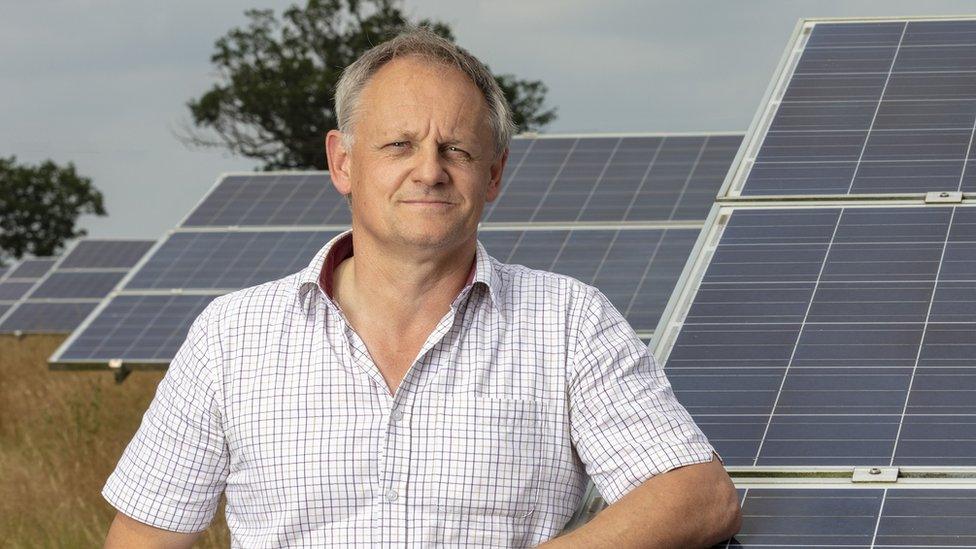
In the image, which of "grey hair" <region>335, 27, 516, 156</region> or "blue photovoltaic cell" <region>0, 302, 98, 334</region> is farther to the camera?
"blue photovoltaic cell" <region>0, 302, 98, 334</region>

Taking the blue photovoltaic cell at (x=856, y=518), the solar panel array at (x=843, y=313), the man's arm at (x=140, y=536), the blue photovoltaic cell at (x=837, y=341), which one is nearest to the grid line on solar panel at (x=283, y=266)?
the solar panel array at (x=843, y=313)

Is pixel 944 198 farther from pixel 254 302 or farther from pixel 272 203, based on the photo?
pixel 272 203

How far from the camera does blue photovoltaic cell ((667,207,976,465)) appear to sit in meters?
4.70

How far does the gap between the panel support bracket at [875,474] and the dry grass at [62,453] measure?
4.63 meters

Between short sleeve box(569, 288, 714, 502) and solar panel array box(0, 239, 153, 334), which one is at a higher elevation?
solar panel array box(0, 239, 153, 334)

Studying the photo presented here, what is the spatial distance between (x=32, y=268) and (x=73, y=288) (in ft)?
31.2

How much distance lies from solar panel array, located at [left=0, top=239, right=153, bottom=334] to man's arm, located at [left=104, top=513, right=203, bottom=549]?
23.2m

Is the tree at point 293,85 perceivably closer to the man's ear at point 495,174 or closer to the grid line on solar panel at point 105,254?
the grid line on solar panel at point 105,254

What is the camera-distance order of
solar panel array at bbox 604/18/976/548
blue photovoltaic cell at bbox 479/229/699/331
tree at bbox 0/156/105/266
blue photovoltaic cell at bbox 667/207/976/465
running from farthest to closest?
1. tree at bbox 0/156/105/266
2. blue photovoltaic cell at bbox 479/229/699/331
3. blue photovoltaic cell at bbox 667/207/976/465
4. solar panel array at bbox 604/18/976/548

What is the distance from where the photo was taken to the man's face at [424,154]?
407 centimetres

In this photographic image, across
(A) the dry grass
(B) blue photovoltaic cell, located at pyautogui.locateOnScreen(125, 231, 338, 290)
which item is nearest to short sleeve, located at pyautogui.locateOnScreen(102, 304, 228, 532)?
(A) the dry grass

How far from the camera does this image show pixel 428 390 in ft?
13.6

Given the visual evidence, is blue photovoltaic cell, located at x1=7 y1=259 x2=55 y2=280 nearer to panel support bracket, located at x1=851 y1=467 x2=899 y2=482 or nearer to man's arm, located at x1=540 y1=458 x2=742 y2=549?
panel support bracket, located at x1=851 y1=467 x2=899 y2=482

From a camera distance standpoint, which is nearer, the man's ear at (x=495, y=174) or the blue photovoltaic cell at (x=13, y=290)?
the man's ear at (x=495, y=174)
